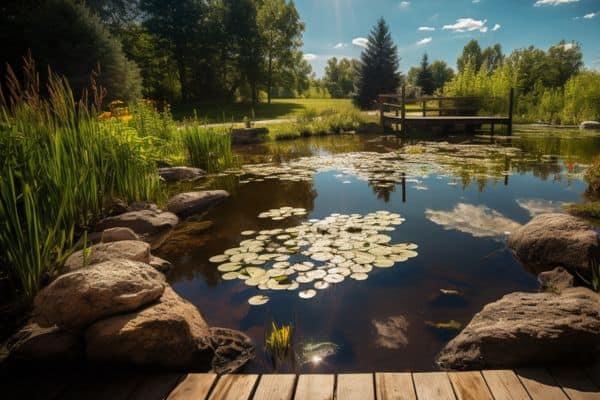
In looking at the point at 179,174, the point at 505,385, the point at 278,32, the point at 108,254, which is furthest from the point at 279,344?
the point at 278,32

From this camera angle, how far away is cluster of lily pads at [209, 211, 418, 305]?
10.9 feet

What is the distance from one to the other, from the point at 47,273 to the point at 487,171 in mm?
7820

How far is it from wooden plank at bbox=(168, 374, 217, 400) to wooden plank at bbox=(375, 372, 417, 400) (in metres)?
0.85

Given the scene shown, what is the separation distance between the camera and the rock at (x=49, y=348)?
2131 mm

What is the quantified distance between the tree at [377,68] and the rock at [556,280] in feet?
83.1

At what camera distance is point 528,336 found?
6.89ft

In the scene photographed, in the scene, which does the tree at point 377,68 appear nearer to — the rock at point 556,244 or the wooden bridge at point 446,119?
the wooden bridge at point 446,119

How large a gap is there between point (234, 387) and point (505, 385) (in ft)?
4.43

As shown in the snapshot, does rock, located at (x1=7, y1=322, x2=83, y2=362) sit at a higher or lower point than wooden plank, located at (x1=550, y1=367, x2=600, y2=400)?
higher

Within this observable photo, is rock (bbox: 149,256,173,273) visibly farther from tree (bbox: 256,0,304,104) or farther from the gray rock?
tree (bbox: 256,0,304,104)

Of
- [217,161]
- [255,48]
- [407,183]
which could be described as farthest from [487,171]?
[255,48]

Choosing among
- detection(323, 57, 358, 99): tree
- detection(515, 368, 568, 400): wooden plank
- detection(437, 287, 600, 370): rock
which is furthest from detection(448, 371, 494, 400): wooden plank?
detection(323, 57, 358, 99): tree

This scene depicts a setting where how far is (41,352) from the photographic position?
2.13 metres

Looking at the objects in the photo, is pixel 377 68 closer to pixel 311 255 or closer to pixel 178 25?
pixel 178 25
